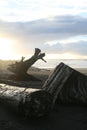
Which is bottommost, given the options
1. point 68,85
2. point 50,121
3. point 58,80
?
point 50,121

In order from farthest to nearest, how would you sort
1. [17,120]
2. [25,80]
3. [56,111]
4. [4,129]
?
1. [25,80]
2. [56,111]
3. [17,120]
4. [4,129]

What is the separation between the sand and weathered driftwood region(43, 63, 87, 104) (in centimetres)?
52

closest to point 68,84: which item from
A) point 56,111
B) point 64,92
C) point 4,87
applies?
point 64,92

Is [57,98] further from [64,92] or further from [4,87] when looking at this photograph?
[4,87]

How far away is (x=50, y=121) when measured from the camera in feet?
29.8

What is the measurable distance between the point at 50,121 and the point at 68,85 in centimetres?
178

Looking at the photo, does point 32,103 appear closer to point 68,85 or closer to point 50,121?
point 50,121

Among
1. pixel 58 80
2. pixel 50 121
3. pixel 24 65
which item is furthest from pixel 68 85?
pixel 24 65

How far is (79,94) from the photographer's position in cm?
1053

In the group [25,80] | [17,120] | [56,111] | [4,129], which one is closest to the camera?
[4,129]

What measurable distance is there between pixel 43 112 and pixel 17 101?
0.64 meters

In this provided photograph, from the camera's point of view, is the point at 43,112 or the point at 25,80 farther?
the point at 25,80

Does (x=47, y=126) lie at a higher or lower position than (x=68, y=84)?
lower

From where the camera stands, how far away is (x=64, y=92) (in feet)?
34.7
